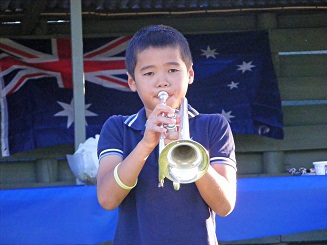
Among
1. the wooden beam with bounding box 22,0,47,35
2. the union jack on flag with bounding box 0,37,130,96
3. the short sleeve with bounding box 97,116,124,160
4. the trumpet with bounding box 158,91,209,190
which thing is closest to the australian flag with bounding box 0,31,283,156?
the union jack on flag with bounding box 0,37,130,96

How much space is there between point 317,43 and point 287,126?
1006 mm

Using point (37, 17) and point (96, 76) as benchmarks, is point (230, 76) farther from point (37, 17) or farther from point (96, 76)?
point (37, 17)

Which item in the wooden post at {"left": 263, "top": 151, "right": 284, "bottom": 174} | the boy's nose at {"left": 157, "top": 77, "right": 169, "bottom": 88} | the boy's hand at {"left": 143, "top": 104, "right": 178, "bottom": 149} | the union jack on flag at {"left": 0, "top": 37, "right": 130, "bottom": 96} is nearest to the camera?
the boy's hand at {"left": 143, "top": 104, "right": 178, "bottom": 149}

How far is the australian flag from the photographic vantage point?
780cm

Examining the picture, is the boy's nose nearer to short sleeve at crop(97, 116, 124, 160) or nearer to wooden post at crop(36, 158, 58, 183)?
short sleeve at crop(97, 116, 124, 160)

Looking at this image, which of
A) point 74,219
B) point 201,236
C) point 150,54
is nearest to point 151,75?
point 150,54

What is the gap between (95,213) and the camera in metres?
5.22

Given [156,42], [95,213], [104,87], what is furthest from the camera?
[104,87]

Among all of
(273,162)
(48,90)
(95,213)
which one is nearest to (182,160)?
(95,213)

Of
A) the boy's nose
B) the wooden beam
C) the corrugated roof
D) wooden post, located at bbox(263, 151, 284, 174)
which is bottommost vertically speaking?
the boy's nose

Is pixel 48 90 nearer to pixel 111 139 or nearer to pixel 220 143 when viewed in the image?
pixel 111 139

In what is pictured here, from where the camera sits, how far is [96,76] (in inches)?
315

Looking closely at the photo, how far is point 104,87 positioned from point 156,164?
18.3 ft

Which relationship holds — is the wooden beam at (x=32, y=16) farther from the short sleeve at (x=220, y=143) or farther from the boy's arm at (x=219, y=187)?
the boy's arm at (x=219, y=187)
